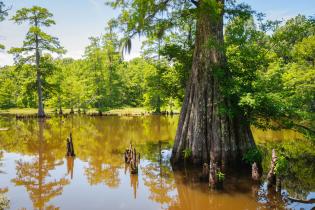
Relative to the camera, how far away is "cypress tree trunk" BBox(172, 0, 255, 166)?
12.0m

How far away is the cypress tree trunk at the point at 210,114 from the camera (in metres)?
12.0

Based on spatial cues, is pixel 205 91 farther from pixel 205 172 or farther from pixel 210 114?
pixel 205 172

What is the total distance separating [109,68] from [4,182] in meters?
41.1

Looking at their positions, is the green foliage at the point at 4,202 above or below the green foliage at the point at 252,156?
below

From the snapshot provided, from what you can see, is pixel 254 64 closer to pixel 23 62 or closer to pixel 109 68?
pixel 23 62

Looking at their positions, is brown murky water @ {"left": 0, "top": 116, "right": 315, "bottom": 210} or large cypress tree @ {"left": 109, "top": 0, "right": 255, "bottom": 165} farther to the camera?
large cypress tree @ {"left": 109, "top": 0, "right": 255, "bottom": 165}

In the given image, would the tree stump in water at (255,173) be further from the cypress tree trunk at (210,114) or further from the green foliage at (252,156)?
the cypress tree trunk at (210,114)

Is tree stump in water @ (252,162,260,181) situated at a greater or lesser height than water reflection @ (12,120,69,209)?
greater

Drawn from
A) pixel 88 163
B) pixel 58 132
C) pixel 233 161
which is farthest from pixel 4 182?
pixel 58 132

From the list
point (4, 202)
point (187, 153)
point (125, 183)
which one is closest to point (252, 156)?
point (187, 153)

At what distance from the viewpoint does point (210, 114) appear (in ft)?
40.5

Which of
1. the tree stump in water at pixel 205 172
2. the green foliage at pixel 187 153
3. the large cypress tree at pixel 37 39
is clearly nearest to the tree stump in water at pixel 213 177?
the tree stump in water at pixel 205 172

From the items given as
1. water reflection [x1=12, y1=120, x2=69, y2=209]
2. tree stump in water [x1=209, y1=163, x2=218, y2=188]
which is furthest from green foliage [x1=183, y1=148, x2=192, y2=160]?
water reflection [x1=12, y1=120, x2=69, y2=209]

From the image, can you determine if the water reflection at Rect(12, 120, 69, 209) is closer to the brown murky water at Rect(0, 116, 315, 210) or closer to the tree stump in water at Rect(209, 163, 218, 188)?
the brown murky water at Rect(0, 116, 315, 210)
